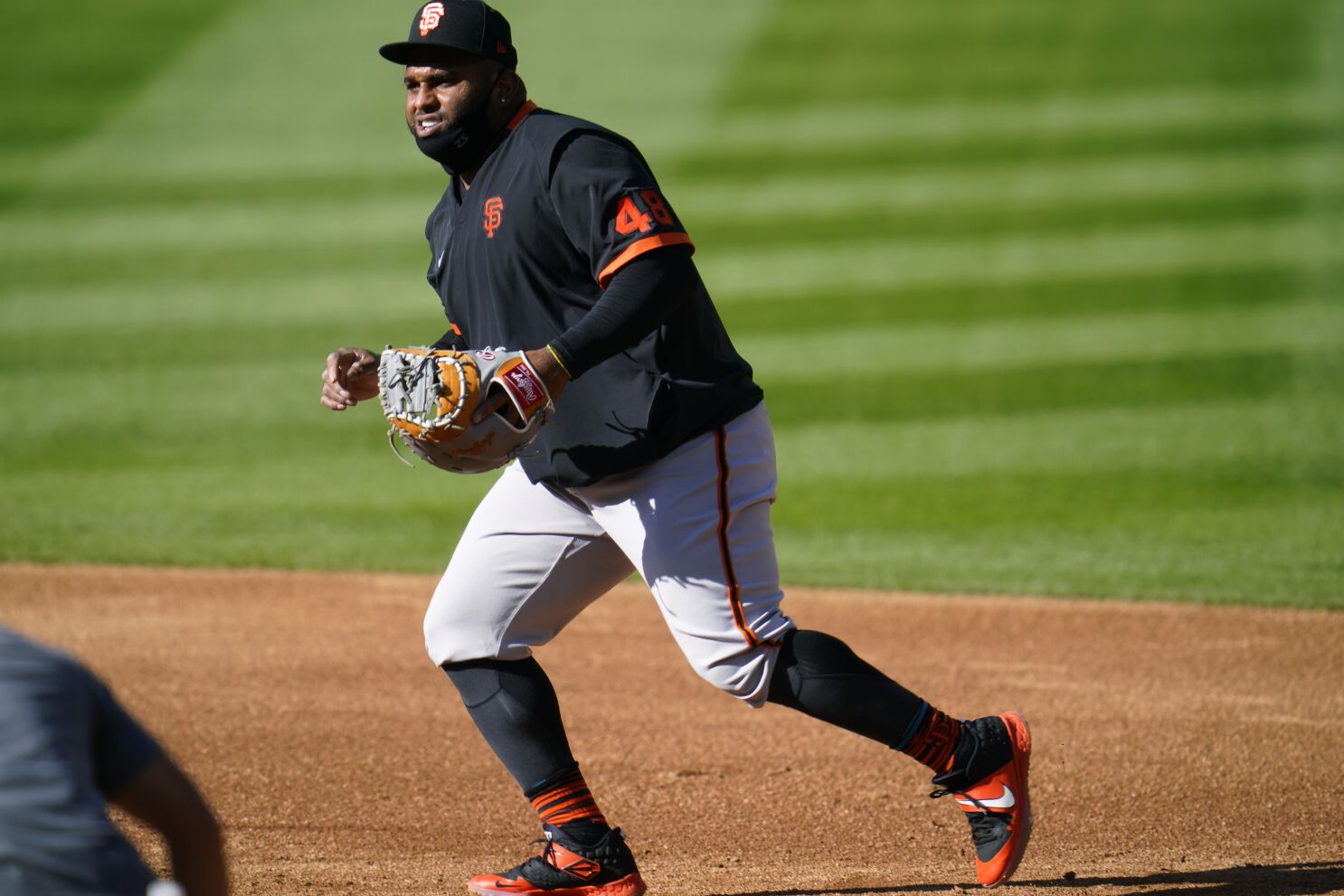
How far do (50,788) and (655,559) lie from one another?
5.86 feet

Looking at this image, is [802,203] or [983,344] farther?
[802,203]

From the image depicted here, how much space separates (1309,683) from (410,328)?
7537 millimetres

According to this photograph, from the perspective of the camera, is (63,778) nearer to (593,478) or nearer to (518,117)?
(593,478)

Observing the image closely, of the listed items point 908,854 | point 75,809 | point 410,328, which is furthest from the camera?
point 410,328

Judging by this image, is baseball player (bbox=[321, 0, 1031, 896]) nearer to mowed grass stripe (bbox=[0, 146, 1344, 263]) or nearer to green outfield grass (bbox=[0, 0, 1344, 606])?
green outfield grass (bbox=[0, 0, 1344, 606])

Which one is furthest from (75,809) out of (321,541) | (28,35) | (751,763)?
(28,35)

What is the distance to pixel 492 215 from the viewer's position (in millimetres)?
3430

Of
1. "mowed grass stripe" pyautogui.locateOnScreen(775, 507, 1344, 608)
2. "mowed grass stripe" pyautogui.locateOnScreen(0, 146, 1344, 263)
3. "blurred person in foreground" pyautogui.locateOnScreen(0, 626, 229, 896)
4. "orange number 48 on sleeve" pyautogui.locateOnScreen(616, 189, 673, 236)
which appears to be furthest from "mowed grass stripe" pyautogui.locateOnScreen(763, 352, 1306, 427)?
"blurred person in foreground" pyautogui.locateOnScreen(0, 626, 229, 896)

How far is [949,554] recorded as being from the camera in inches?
306

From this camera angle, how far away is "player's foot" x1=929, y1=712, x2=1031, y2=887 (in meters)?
3.58

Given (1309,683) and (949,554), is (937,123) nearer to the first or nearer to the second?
(949,554)

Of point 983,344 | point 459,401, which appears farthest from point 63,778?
point 983,344

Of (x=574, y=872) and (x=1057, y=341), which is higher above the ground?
(x=574, y=872)

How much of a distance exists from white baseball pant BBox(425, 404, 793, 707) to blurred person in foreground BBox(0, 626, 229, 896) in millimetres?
1667
